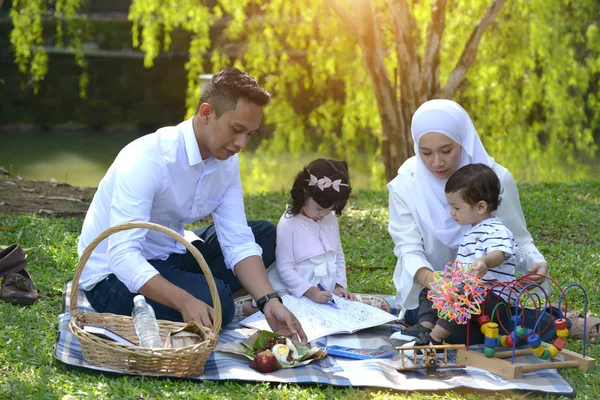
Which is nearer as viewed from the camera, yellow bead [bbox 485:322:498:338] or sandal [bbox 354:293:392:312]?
yellow bead [bbox 485:322:498:338]

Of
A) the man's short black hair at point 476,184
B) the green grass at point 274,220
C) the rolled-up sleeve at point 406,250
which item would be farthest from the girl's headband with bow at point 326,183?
the green grass at point 274,220

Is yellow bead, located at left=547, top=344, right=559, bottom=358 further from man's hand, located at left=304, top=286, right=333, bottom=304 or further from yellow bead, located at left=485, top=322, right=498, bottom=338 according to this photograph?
man's hand, located at left=304, top=286, right=333, bottom=304

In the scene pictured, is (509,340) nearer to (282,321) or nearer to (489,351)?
(489,351)

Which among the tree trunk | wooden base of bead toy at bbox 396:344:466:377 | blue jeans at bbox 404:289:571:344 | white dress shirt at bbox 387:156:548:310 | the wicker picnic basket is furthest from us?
the tree trunk

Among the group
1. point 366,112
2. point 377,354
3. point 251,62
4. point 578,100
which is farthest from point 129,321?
point 578,100

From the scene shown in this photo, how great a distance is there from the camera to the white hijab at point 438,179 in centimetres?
367

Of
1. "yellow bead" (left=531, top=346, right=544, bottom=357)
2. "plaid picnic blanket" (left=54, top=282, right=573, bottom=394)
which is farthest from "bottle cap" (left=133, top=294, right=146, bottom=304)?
"yellow bead" (left=531, top=346, right=544, bottom=357)

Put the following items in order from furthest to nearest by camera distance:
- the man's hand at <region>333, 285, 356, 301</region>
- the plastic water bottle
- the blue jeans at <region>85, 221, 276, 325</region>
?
the man's hand at <region>333, 285, 356, 301</region>, the blue jeans at <region>85, 221, 276, 325</region>, the plastic water bottle

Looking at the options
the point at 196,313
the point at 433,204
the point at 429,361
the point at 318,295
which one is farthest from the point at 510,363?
the point at 196,313

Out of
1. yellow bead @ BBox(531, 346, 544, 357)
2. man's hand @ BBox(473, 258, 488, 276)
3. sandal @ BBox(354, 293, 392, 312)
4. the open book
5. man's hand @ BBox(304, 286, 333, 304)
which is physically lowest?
sandal @ BBox(354, 293, 392, 312)

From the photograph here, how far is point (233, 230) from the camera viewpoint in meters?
3.72

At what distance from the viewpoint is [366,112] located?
963 cm

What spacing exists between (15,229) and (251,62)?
18.4 feet

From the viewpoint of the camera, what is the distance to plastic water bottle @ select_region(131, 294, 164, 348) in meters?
3.03
